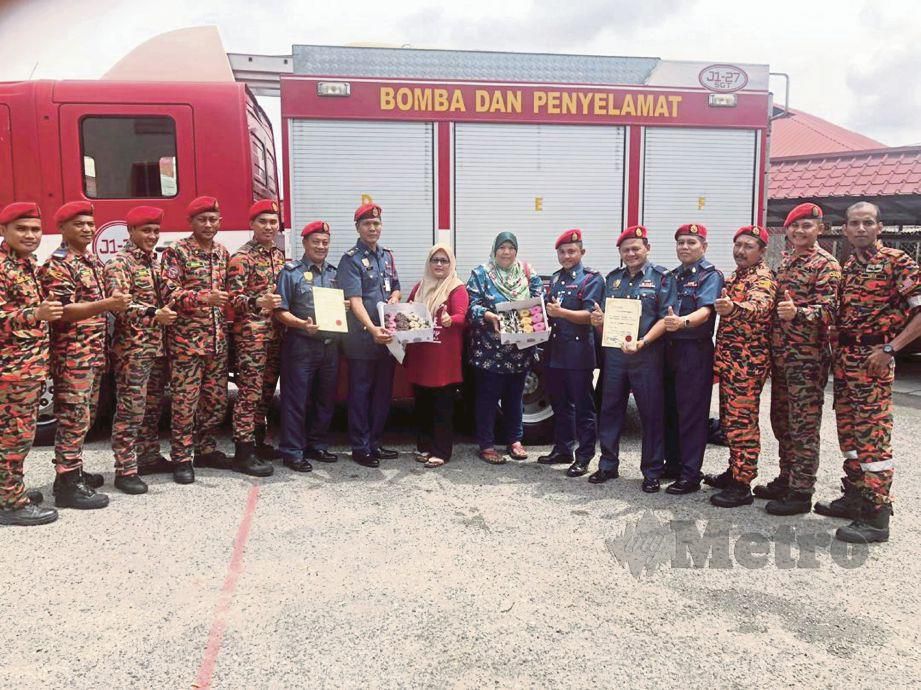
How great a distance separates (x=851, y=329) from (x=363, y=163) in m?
3.27

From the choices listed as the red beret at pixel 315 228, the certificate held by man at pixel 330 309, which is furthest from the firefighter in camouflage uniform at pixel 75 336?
the red beret at pixel 315 228

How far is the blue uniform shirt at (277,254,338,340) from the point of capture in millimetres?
4371

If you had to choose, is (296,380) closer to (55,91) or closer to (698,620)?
(55,91)

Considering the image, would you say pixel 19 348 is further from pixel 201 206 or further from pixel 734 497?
pixel 734 497

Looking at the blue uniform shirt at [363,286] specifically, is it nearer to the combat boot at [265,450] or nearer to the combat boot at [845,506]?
the combat boot at [265,450]

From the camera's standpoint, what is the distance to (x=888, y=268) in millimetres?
3420

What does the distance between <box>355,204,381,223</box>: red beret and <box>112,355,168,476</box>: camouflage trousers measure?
4.98 feet

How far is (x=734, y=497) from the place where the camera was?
396cm

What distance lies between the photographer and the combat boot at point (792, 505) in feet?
12.6

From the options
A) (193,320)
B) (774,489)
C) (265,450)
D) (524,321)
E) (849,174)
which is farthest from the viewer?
(849,174)

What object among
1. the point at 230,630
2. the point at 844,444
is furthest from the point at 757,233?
the point at 230,630

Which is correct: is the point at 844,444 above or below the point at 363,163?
below

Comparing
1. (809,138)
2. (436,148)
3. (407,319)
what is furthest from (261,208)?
(809,138)

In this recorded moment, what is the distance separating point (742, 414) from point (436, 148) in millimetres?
2759
